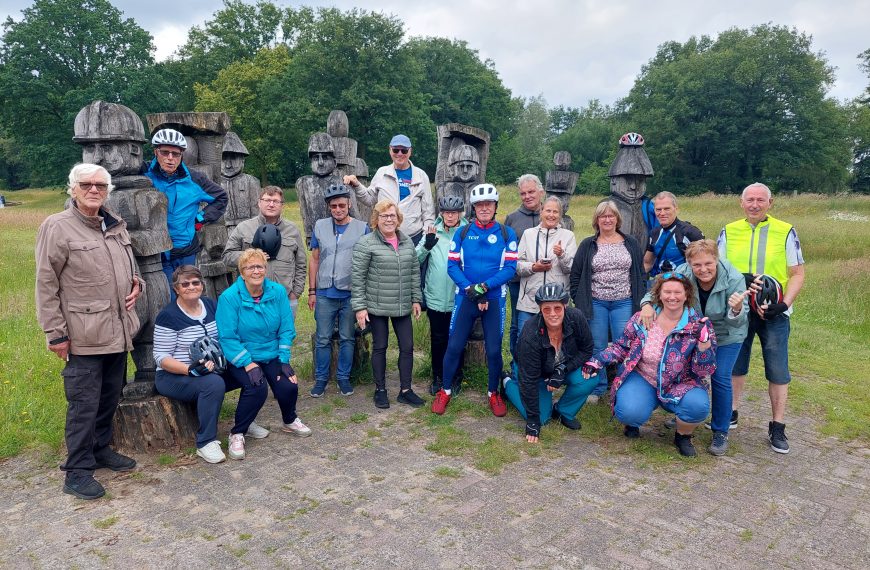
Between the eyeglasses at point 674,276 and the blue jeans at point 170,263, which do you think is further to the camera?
the blue jeans at point 170,263

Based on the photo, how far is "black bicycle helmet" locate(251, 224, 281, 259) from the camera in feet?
16.7

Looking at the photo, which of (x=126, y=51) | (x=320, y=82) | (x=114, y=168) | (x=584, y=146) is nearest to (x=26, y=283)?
(x=114, y=168)

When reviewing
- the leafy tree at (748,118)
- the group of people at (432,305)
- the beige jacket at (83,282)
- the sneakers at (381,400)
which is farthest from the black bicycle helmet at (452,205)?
the leafy tree at (748,118)

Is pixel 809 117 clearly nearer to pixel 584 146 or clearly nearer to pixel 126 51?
pixel 584 146

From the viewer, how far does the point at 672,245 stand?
5.05 metres

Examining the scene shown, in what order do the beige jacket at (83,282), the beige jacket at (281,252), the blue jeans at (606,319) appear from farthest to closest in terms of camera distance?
the beige jacket at (281,252), the blue jeans at (606,319), the beige jacket at (83,282)

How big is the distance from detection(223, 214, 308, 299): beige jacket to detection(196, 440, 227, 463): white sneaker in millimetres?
1649

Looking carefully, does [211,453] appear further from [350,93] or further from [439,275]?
[350,93]

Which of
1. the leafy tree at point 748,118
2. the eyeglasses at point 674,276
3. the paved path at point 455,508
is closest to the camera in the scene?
the paved path at point 455,508

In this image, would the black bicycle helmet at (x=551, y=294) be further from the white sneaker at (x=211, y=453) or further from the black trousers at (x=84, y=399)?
the black trousers at (x=84, y=399)

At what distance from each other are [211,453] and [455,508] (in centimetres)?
184

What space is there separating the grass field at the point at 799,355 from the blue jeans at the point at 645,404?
37 centimetres

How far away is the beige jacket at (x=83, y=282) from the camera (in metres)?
3.48

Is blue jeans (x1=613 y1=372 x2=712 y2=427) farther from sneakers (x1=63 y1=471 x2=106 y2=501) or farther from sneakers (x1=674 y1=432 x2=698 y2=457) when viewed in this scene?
sneakers (x1=63 y1=471 x2=106 y2=501)
